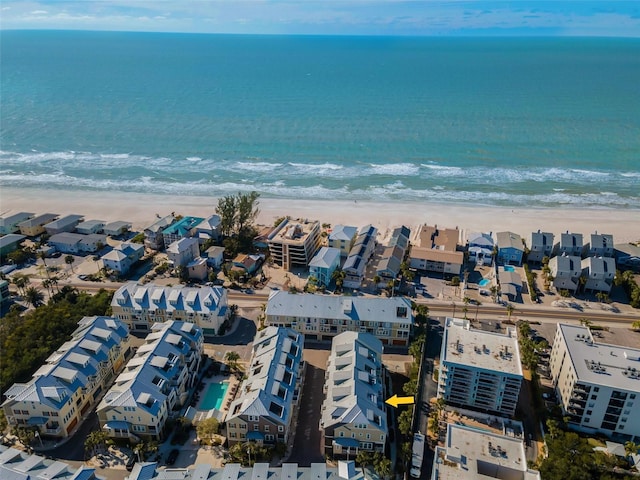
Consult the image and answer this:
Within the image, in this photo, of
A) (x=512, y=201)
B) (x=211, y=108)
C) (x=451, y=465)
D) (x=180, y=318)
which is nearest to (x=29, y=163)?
(x=211, y=108)

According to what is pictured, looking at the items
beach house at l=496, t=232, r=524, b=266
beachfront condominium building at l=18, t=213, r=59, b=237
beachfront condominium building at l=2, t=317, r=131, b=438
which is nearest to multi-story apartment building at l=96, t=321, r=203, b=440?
beachfront condominium building at l=2, t=317, r=131, b=438

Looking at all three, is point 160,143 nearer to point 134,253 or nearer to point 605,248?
point 134,253

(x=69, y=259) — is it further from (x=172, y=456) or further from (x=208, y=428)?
(x=208, y=428)

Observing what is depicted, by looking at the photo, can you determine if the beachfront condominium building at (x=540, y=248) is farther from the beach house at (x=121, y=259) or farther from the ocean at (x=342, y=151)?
the beach house at (x=121, y=259)

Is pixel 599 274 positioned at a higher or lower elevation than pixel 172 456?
higher

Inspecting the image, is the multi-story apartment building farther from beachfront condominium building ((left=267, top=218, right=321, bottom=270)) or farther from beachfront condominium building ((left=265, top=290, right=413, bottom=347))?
beachfront condominium building ((left=267, top=218, right=321, bottom=270))

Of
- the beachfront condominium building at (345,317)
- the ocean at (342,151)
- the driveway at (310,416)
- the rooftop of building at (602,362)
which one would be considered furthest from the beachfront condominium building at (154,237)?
the rooftop of building at (602,362)

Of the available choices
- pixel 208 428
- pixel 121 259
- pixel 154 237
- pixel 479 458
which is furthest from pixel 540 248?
pixel 121 259
